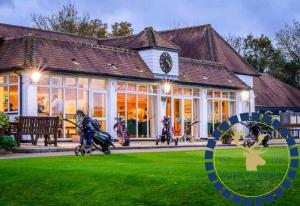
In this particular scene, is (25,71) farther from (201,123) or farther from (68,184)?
(68,184)

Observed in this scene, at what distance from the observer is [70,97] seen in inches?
1331

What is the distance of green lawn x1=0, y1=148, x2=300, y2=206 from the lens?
1109 cm

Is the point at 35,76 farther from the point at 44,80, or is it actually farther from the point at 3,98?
the point at 3,98

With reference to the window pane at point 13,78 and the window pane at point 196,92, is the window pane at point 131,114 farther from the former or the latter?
the window pane at point 13,78

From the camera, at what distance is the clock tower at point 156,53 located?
39.1m

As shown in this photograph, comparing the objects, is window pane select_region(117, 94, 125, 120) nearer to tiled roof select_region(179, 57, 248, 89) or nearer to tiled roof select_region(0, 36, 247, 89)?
tiled roof select_region(0, 36, 247, 89)

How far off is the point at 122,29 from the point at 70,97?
41417 millimetres

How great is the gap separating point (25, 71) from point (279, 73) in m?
46.1

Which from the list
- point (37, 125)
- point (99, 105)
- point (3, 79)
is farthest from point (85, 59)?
point (37, 125)

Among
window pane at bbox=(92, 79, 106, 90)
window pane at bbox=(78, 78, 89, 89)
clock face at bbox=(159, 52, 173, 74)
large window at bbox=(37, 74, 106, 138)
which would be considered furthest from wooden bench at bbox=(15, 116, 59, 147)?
clock face at bbox=(159, 52, 173, 74)

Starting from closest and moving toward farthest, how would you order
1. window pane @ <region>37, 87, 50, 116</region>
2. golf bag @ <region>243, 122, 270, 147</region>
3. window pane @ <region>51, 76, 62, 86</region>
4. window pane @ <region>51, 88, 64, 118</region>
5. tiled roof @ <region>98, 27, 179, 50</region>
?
1. golf bag @ <region>243, 122, 270, 147</region>
2. window pane @ <region>37, 87, 50, 116</region>
3. window pane @ <region>51, 88, 64, 118</region>
4. window pane @ <region>51, 76, 62, 86</region>
5. tiled roof @ <region>98, 27, 179, 50</region>

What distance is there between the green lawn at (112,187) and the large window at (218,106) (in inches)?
1143

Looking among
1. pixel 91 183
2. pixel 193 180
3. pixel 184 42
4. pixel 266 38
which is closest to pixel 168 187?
pixel 193 180

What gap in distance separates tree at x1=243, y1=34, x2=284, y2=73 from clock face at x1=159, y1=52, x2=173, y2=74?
3509 centimetres
